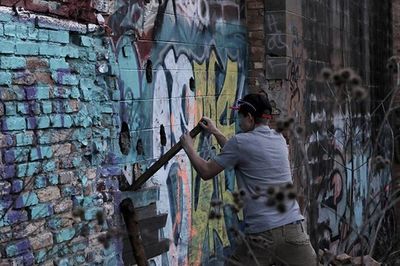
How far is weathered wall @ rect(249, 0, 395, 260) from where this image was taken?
7941mm

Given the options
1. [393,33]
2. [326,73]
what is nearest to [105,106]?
[326,73]

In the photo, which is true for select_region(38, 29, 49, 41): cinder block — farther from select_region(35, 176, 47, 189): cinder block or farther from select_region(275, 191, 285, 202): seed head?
select_region(275, 191, 285, 202): seed head

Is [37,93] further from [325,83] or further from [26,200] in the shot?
[325,83]

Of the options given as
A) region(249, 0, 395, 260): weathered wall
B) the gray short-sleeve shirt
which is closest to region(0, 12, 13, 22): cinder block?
the gray short-sleeve shirt

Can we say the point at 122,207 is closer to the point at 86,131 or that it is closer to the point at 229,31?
the point at 86,131

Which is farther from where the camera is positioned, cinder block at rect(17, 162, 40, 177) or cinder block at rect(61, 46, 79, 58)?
cinder block at rect(61, 46, 79, 58)

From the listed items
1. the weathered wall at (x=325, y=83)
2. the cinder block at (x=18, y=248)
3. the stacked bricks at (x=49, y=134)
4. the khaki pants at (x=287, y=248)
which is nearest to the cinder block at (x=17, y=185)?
the stacked bricks at (x=49, y=134)

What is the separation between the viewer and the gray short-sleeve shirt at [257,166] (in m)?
4.97

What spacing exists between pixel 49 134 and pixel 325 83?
3.66 meters

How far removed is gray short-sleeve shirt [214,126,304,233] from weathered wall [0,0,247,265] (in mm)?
868

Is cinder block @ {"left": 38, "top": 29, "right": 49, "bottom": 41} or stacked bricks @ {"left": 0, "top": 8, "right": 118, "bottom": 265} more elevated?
cinder block @ {"left": 38, "top": 29, "right": 49, "bottom": 41}

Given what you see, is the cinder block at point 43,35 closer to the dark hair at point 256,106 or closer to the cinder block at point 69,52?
the cinder block at point 69,52

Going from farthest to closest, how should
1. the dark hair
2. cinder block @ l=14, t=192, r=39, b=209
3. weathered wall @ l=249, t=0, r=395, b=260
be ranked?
weathered wall @ l=249, t=0, r=395, b=260, the dark hair, cinder block @ l=14, t=192, r=39, b=209

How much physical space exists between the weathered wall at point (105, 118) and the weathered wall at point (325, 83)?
2.15 ft
